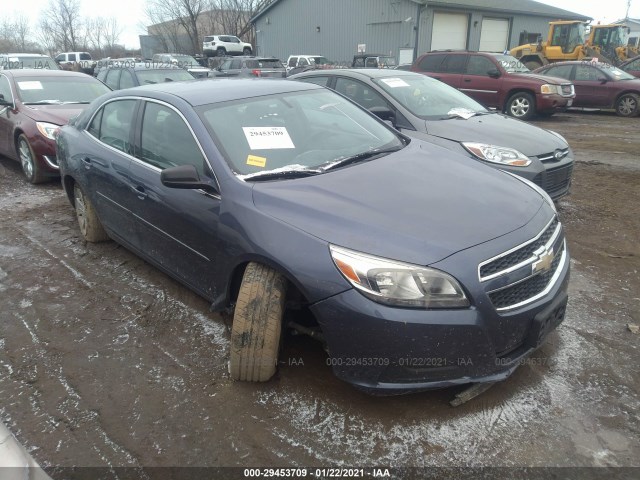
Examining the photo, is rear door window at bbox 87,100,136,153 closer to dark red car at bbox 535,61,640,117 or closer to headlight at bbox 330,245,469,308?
headlight at bbox 330,245,469,308

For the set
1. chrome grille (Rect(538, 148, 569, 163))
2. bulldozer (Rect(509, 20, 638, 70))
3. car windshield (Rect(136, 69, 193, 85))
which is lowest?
chrome grille (Rect(538, 148, 569, 163))

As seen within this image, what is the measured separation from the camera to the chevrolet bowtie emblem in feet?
8.12

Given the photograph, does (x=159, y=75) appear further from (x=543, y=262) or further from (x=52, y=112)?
(x=543, y=262)

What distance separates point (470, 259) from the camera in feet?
7.47

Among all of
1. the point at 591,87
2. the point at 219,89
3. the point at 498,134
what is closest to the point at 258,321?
the point at 219,89

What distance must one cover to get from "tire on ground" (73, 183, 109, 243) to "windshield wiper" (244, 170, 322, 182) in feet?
7.54

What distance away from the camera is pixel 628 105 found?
13.5m

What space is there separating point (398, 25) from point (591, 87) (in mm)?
15093

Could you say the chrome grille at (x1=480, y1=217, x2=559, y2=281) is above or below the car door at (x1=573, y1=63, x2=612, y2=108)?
below

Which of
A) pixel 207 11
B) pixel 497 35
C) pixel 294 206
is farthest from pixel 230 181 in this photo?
pixel 207 11

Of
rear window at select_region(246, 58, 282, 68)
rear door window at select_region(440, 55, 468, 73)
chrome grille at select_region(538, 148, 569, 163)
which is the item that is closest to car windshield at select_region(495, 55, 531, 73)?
rear door window at select_region(440, 55, 468, 73)

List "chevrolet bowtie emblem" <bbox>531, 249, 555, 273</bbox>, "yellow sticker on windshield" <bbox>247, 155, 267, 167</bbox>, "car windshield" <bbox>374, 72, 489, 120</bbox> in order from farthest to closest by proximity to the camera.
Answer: "car windshield" <bbox>374, 72, 489, 120</bbox>, "yellow sticker on windshield" <bbox>247, 155, 267, 167</bbox>, "chevrolet bowtie emblem" <bbox>531, 249, 555, 273</bbox>

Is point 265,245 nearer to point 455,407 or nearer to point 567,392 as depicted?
point 455,407

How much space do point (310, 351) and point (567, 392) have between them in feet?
4.86
